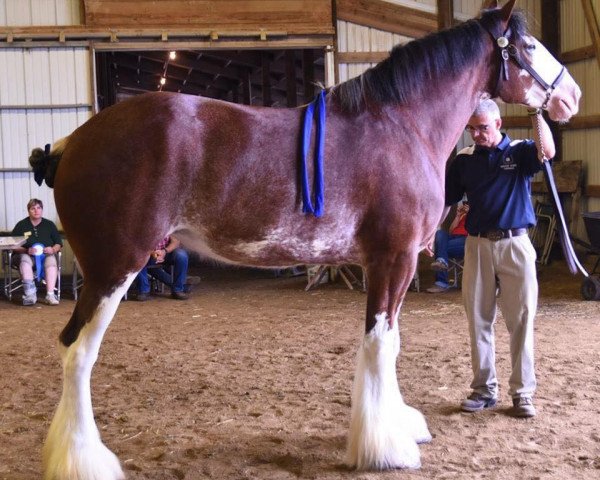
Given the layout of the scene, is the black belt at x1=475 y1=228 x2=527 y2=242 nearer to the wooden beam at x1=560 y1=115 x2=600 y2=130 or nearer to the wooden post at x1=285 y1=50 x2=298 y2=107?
the wooden beam at x1=560 y1=115 x2=600 y2=130

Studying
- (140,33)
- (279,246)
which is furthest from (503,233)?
(140,33)

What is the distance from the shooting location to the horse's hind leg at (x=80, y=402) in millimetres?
2850

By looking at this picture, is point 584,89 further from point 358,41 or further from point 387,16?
point 358,41

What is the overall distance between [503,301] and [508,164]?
721 millimetres

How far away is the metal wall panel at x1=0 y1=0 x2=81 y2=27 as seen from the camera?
8953 millimetres

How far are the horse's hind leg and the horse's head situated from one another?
1.95 meters

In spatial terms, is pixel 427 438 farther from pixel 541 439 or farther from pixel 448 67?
pixel 448 67

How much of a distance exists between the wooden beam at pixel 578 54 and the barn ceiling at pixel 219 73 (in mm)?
3627

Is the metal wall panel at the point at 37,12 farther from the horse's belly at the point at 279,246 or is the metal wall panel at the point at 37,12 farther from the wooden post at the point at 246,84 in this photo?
the wooden post at the point at 246,84

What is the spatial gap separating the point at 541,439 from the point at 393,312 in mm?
970

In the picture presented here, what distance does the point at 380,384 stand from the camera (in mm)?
3096

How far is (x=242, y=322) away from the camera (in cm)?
681

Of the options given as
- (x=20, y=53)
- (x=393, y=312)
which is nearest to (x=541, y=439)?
(x=393, y=312)

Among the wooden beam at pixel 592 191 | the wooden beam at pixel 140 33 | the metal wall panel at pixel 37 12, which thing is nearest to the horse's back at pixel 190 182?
the wooden beam at pixel 140 33
